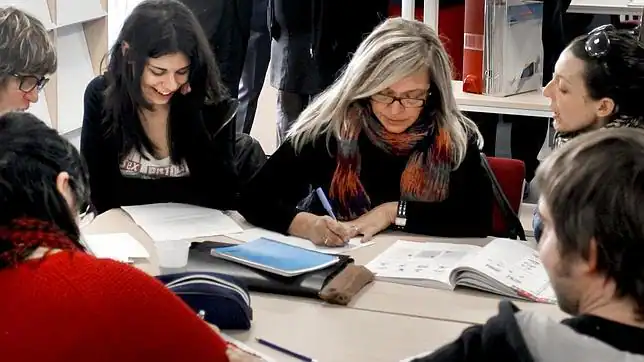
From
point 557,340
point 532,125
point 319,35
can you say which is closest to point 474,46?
point 319,35

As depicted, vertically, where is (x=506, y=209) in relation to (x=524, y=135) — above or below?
above

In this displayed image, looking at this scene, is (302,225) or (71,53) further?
(71,53)

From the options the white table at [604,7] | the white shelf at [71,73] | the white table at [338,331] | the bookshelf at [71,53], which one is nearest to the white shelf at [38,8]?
the bookshelf at [71,53]

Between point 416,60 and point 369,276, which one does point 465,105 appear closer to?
point 416,60

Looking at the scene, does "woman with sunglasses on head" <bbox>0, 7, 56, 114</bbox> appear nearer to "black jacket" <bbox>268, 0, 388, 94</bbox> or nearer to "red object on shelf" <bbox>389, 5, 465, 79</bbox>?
"black jacket" <bbox>268, 0, 388, 94</bbox>

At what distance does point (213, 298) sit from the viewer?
68.5 inches

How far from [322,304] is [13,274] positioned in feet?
2.40

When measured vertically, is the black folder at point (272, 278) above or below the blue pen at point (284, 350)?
above

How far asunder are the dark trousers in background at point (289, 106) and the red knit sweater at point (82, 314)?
2.54m

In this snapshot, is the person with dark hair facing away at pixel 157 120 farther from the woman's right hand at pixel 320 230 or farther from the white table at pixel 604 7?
the white table at pixel 604 7

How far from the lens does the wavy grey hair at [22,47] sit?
2.62 metres

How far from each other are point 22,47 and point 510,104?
1.63m

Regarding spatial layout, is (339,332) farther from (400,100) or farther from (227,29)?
(227,29)

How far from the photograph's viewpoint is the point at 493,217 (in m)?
2.62
